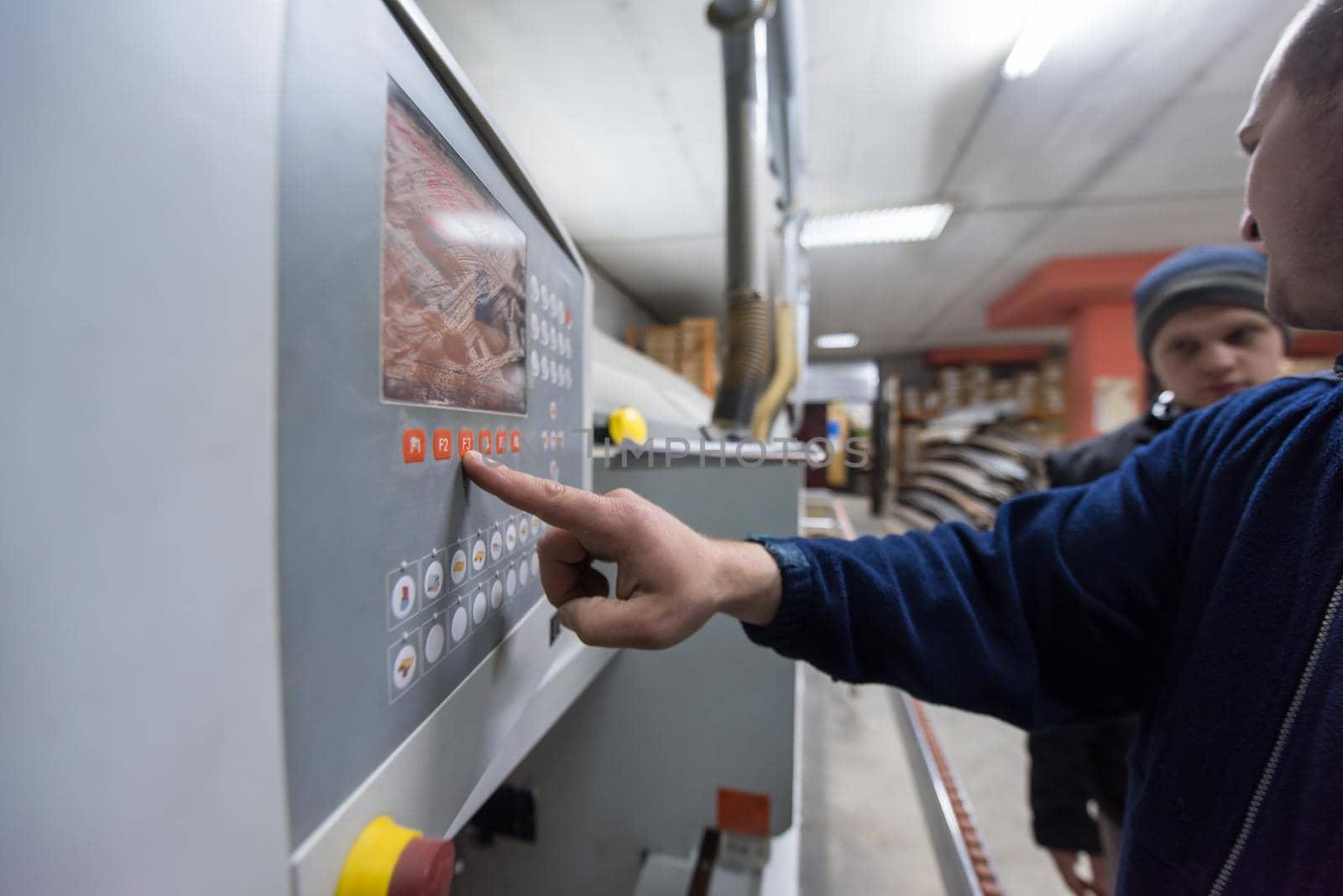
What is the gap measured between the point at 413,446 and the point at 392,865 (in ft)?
0.66

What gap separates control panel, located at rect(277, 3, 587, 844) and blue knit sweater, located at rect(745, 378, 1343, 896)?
30 centimetres

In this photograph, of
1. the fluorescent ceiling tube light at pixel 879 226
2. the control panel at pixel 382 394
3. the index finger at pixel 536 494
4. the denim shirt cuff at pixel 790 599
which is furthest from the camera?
the fluorescent ceiling tube light at pixel 879 226

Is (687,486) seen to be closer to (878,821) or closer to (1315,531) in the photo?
(1315,531)

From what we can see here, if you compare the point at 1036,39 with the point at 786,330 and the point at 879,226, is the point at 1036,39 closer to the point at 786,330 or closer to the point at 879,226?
the point at 786,330

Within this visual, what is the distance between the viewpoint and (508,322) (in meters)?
0.37

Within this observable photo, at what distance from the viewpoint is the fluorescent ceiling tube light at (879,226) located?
2.41m

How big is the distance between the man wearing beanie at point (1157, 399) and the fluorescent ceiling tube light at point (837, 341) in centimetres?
434

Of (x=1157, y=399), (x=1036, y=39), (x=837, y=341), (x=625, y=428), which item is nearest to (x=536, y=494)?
(x=625, y=428)

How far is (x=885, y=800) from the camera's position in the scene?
1.52 metres

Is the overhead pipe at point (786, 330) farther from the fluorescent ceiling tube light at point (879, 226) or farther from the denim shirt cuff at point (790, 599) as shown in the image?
the denim shirt cuff at point (790, 599)

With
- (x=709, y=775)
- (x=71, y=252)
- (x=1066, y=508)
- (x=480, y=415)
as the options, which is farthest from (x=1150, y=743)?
(x=71, y=252)

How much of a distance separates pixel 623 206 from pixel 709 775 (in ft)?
7.41

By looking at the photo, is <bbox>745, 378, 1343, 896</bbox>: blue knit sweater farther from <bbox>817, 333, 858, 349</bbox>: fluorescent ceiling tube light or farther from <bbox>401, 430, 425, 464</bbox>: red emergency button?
<bbox>817, 333, 858, 349</bbox>: fluorescent ceiling tube light

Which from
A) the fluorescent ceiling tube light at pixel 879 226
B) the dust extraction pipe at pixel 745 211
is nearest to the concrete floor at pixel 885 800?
the dust extraction pipe at pixel 745 211
